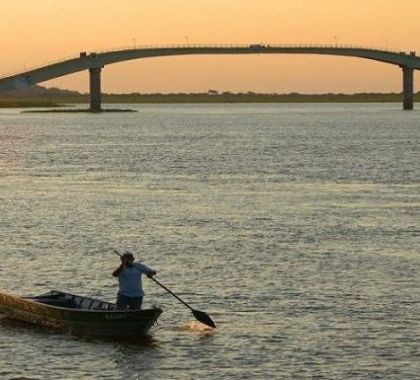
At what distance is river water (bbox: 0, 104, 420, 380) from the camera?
34.3 meters

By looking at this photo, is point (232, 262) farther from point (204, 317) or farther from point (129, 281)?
point (129, 281)

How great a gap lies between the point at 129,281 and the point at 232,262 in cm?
1443

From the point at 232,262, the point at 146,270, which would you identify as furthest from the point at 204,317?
the point at 232,262

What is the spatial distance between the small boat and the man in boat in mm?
405

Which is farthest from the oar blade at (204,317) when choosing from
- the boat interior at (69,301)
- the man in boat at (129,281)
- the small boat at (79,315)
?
the boat interior at (69,301)

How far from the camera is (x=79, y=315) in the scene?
36.7m

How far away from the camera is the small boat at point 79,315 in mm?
35969

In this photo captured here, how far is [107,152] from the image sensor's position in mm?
138875

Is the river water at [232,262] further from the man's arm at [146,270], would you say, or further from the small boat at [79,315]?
the man's arm at [146,270]

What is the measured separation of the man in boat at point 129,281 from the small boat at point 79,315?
0.41 metres

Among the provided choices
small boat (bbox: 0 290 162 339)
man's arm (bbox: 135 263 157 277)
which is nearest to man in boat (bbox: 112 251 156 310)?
man's arm (bbox: 135 263 157 277)

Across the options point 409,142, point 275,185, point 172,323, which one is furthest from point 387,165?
point 172,323

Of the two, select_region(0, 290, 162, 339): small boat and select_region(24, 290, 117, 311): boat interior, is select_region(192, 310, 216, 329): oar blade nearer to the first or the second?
select_region(0, 290, 162, 339): small boat

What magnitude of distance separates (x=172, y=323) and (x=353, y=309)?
5.57m
